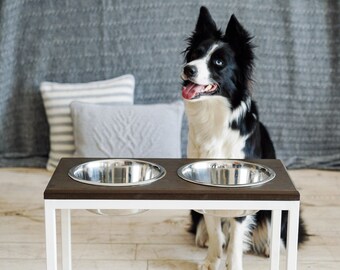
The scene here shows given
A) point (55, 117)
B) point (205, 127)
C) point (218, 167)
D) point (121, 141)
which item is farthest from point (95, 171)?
point (55, 117)

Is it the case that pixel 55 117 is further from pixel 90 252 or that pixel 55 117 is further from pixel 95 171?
pixel 95 171

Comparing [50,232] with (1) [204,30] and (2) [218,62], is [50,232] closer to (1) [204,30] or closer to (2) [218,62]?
(2) [218,62]

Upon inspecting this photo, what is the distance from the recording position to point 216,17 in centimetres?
299

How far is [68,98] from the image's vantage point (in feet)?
9.70

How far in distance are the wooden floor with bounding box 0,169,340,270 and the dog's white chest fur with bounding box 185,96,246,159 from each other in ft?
1.25

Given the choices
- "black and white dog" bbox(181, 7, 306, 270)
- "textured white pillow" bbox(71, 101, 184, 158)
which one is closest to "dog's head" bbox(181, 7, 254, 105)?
"black and white dog" bbox(181, 7, 306, 270)

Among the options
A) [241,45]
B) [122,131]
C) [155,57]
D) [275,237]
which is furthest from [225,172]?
[155,57]

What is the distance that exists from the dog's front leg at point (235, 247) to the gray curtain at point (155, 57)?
117cm

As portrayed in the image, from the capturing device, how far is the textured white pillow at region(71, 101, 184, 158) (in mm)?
2834

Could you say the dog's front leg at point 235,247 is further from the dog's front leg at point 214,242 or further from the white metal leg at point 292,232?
the white metal leg at point 292,232

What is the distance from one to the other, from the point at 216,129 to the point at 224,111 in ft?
0.21

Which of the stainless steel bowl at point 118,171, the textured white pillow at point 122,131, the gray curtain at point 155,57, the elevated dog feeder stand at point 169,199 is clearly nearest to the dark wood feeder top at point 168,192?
the elevated dog feeder stand at point 169,199

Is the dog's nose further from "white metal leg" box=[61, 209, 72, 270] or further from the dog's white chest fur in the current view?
"white metal leg" box=[61, 209, 72, 270]

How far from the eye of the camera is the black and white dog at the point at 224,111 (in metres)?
1.93
